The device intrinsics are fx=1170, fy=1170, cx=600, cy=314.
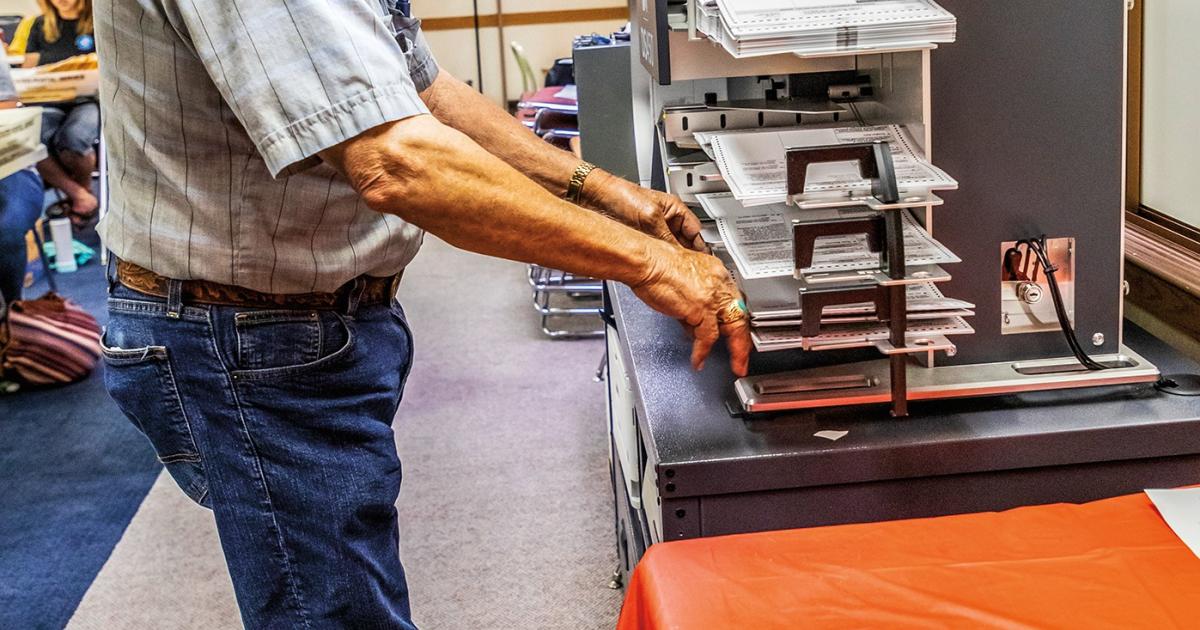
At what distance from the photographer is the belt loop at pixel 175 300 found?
4.28 feet

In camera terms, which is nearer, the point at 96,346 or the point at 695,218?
the point at 695,218

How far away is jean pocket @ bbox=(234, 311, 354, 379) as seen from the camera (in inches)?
51.8

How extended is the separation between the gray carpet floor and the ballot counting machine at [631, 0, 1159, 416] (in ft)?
4.03

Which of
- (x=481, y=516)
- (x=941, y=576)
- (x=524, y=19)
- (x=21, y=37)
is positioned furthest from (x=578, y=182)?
(x=524, y=19)

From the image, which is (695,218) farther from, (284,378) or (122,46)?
(122,46)

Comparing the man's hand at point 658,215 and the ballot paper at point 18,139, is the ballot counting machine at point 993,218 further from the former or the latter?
the ballot paper at point 18,139

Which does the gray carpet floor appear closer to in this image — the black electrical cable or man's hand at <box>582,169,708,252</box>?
man's hand at <box>582,169,708,252</box>

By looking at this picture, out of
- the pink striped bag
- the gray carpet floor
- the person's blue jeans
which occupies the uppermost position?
the person's blue jeans

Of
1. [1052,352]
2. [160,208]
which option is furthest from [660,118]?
[160,208]

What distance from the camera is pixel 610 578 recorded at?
2594 millimetres

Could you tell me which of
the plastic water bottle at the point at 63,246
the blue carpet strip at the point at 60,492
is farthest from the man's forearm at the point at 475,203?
the plastic water bottle at the point at 63,246

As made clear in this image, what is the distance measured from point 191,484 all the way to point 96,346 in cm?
298

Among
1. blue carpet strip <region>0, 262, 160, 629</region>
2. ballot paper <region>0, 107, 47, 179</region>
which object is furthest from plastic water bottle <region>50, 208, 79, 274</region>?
blue carpet strip <region>0, 262, 160, 629</region>

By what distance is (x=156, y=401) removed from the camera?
134 centimetres
